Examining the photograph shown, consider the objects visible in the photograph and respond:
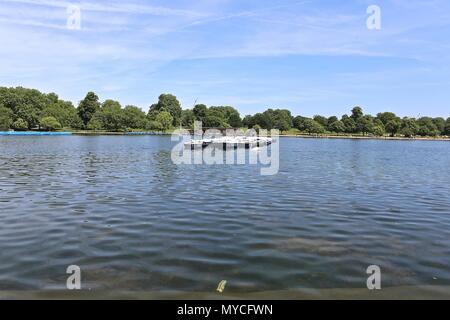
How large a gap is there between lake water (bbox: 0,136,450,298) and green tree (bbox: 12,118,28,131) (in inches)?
6855

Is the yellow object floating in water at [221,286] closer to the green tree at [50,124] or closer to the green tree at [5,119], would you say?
the green tree at [5,119]

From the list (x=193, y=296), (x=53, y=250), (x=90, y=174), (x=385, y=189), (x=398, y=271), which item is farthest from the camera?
(x=90, y=174)

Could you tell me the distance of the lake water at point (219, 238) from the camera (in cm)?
1077

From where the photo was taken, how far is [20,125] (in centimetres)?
18250

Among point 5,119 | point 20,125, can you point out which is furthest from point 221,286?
point 20,125

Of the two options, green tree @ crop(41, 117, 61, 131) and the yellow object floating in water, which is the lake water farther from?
green tree @ crop(41, 117, 61, 131)

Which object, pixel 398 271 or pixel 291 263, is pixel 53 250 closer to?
pixel 291 263

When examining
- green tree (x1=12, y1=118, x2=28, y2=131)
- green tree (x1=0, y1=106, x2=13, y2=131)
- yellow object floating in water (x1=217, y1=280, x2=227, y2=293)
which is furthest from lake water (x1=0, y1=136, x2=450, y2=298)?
green tree (x1=12, y1=118, x2=28, y2=131)

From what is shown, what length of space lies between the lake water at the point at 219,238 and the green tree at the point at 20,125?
17411cm

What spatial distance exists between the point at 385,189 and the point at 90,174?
24.5 metres

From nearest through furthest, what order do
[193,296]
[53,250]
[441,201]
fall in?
[193,296] < [53,250] < [441,201]

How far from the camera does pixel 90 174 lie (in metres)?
35.1
